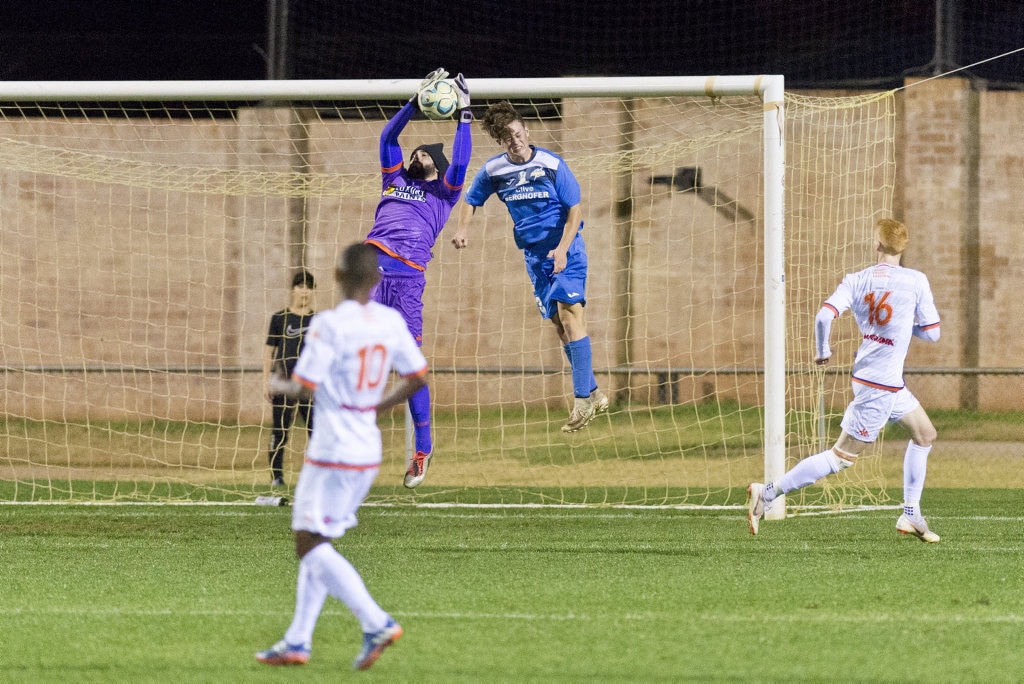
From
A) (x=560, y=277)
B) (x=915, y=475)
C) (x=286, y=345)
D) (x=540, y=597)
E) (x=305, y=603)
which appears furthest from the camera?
(x=286, y=345)

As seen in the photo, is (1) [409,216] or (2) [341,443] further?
(1) [409,216]

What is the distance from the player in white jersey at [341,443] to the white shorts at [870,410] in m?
3.92

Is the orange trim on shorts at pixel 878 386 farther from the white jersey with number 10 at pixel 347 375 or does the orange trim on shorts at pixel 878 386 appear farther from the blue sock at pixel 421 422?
the white jersey with number 10 at pixel 347 375

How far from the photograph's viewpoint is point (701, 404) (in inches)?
653

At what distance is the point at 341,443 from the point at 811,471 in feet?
13.5

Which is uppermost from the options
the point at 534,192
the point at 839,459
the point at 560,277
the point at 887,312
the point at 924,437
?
the point at 534,192

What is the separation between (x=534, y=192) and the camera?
8.65 m

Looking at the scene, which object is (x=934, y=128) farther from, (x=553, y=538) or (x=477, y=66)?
(x=553, y=538)

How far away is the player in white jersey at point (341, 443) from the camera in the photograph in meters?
4.53

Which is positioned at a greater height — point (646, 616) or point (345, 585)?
point (345, 585)

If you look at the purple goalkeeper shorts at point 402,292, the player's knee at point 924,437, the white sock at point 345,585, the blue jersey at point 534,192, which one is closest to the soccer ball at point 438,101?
the blue jersey at point 534,192

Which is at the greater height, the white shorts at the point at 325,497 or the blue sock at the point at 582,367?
the blue sock at the point at 582,367

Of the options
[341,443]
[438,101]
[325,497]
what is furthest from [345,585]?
[438,101]

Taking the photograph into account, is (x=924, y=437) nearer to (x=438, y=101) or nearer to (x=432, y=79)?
(x=438, y=101)
